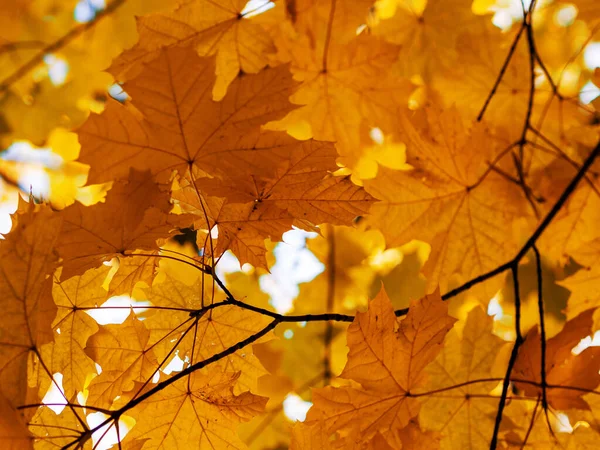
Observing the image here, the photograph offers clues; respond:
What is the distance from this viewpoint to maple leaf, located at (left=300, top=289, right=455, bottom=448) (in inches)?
34.3

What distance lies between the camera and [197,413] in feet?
3.27

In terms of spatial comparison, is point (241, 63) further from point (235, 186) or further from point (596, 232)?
point (596, 232)

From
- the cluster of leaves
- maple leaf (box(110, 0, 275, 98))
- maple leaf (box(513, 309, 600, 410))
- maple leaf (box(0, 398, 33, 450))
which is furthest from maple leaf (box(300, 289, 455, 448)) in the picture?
maple leaf (box(110, 0, 275, 98))

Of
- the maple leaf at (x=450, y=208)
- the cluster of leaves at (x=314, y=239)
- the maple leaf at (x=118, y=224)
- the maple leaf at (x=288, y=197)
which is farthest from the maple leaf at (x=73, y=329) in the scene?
the maple leaf at (x=450, y=208)

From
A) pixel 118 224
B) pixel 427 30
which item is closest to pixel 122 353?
pixel 118 224

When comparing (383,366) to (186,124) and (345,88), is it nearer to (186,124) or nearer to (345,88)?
(186,124)

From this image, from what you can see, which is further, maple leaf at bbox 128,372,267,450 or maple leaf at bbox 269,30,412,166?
maple leaf at bbox 269,30,412,166

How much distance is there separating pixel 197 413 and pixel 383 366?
13.9 inches

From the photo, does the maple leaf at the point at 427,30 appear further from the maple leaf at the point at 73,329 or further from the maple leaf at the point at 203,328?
the maple leaf at the point at 73,329

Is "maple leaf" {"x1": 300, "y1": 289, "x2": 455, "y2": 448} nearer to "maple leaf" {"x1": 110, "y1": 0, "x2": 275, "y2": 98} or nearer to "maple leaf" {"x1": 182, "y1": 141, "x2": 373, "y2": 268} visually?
"maple leaf" {"x1": 182, "y1": 141, "x2": 373, "y2": 268}

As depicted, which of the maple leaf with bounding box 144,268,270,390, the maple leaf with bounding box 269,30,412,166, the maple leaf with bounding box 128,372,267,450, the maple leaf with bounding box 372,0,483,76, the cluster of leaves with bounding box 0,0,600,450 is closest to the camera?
the cluster of leaves with bounding box 0,0,600,450

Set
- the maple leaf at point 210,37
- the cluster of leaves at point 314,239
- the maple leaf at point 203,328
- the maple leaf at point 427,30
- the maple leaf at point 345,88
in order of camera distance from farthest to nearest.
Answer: the maple leaf at point 427,30
the maple leaf at point 345,88
the maple leaf at point 210,37
the maple leaf at point 203,328
the cluster of leaves at point 314,239

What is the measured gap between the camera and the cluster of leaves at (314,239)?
829 millimetres

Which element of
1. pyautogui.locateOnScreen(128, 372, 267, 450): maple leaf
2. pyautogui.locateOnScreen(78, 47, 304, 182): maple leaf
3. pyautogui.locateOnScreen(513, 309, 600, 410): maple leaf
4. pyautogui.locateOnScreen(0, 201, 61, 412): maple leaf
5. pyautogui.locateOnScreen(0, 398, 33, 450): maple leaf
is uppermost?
pyautogui.locateOnScreen(78, 47, 304, 182): maple leaf
